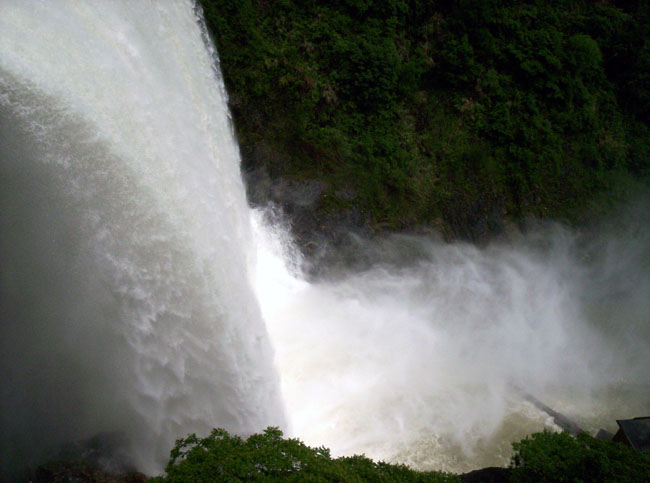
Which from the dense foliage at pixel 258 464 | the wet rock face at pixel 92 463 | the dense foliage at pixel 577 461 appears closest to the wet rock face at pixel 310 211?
the dense foliage at pixel 258 464

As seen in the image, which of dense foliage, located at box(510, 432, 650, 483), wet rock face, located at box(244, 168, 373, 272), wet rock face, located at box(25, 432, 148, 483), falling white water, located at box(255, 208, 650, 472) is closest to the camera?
wet rock face, located at box(25, 432, 148, 483)

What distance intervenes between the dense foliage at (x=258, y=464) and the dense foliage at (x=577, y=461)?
10.5 ft

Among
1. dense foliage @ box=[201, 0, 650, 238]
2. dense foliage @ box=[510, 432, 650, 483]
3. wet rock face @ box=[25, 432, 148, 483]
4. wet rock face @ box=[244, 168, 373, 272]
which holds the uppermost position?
dense foliage @ box=[201, 0, 650, 238]

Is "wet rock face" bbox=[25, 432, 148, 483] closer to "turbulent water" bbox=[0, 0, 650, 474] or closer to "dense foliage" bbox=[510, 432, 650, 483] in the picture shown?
"turbulent water" bbox=[0, 0, 650, 474]

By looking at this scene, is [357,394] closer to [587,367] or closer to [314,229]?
[314,229]

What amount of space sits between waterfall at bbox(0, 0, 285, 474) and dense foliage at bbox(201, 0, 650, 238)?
4585mm

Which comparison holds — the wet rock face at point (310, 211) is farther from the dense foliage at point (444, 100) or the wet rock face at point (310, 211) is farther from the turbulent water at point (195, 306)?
the turbulent water at point (195, 306)

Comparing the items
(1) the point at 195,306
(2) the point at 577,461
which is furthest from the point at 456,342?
(1) the point at 195,306

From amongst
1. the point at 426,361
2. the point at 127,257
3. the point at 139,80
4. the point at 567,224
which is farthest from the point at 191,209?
the point at 567,224

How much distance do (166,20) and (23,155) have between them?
493 cm

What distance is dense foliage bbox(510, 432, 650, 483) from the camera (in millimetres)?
8852

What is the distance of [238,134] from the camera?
45.8ft

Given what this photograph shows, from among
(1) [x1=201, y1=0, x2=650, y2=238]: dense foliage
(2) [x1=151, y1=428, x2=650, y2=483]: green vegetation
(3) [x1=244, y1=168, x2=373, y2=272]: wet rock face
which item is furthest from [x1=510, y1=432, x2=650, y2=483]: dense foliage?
(1) [x1=201, y1=0, x2=650, y2=238]: dense foliage

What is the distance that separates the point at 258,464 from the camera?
7363mm
